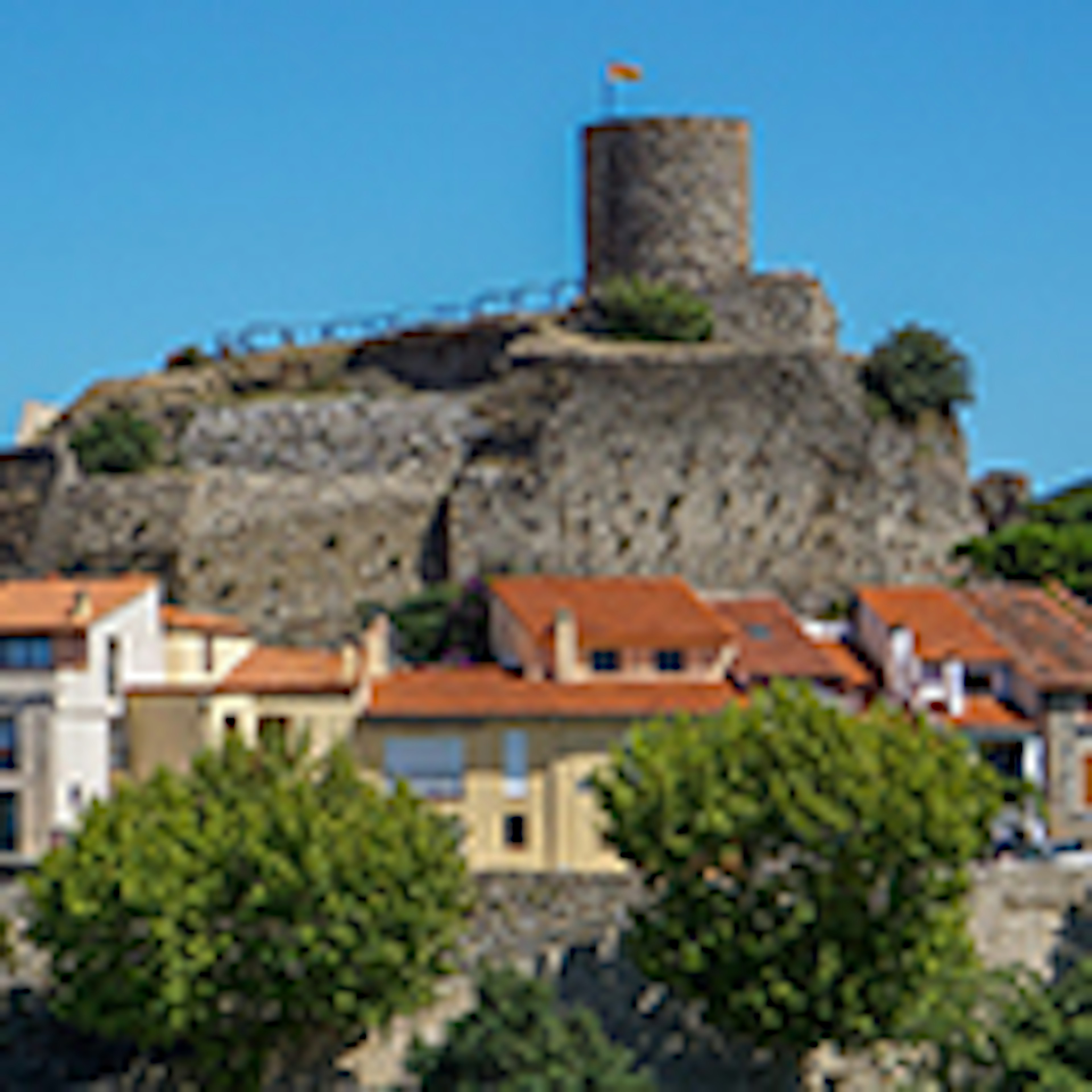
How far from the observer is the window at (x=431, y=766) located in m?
62.5

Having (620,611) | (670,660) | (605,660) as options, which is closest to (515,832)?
(605,660)

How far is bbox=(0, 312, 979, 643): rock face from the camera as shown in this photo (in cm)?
8419

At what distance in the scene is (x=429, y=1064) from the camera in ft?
172

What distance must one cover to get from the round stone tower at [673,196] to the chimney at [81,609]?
31418mm

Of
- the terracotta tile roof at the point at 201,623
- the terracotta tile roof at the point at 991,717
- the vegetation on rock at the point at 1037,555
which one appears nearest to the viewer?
the terracotta tile roof at the point at 201,623

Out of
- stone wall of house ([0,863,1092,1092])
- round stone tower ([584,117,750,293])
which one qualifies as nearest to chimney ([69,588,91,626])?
stone wall of house ([0,863,1092,1092])

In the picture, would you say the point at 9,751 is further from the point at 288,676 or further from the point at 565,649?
the point at 565,649

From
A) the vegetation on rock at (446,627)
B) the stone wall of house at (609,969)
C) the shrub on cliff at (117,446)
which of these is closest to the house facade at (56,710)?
the stone wall of house at (609,969)

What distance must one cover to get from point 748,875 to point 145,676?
18.1 m

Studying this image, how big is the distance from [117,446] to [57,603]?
83.8 feet

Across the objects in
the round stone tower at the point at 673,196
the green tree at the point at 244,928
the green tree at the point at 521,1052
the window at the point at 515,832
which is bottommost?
the green tree at the point at 521,1052

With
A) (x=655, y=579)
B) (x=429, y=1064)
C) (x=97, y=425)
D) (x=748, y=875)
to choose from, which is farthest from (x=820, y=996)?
(x=97, y=425)

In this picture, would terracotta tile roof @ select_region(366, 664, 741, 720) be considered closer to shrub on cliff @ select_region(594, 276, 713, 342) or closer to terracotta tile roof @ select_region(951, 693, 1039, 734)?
terracotta tile roof @ select_region(951, 693, 1039, 734)

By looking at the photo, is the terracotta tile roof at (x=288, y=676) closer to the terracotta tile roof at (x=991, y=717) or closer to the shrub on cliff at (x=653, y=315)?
the terracotta tile roof at (x=991, y=717)
